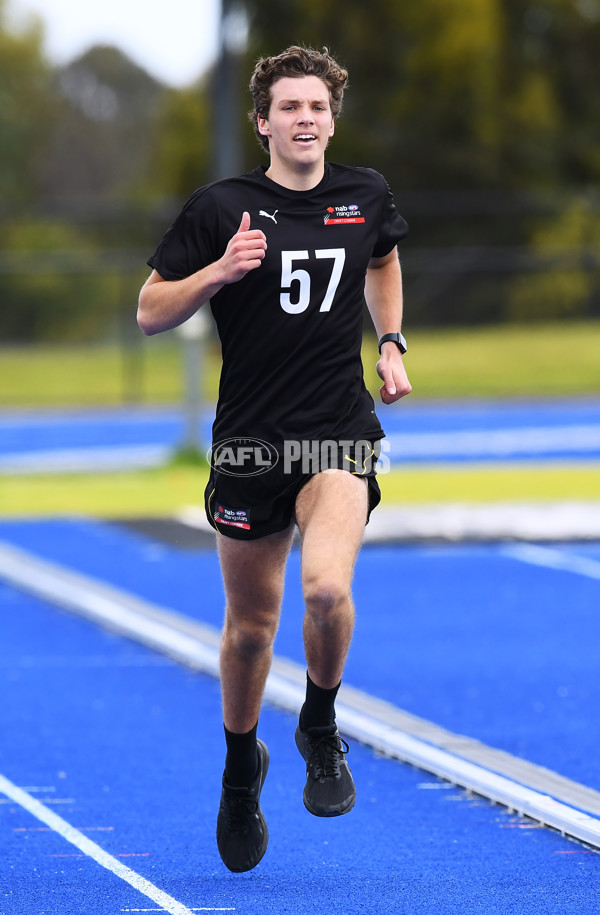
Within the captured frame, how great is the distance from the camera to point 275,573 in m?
5.00

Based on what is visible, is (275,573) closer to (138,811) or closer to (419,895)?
(419,895)

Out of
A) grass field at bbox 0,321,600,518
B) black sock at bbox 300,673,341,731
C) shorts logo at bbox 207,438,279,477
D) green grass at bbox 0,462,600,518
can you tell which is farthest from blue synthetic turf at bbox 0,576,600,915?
grass field at bbox 0,321,600,518

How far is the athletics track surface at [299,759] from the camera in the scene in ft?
16.6

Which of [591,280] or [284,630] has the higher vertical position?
[284,630]

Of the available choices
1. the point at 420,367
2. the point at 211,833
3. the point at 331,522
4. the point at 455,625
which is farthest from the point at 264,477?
the point at 420,367

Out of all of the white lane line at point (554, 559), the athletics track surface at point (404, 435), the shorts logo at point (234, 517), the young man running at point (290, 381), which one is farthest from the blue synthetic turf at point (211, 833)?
the athletics track surface at point (404, 435)

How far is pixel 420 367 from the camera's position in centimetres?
3397

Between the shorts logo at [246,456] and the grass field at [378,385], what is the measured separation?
32.0 feet

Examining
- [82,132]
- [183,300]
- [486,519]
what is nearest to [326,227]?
[183,300]

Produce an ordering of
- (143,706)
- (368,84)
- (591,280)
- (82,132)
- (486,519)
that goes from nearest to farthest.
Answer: (143,706)
(486,519)
(591,280)
(368,84)
(82,132)

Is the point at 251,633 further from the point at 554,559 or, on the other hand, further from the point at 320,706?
the point at 554,559

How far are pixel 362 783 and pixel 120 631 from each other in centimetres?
338

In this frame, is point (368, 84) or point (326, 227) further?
point (368, 84)

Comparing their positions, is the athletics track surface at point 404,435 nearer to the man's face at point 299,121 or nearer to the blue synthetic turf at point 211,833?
the blue synthetic turf at point 211,833
